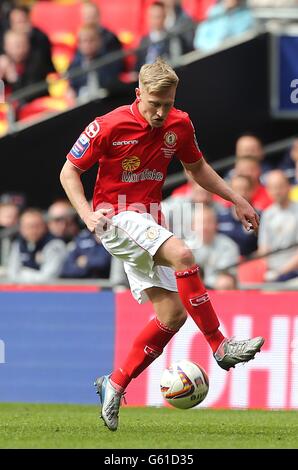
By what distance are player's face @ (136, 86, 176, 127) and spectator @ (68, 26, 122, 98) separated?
7416mm

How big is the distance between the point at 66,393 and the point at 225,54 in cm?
537

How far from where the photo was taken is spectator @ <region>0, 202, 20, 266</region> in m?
14.7

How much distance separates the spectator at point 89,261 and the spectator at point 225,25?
3480 millimetres

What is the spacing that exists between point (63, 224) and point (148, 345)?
19.1 feet

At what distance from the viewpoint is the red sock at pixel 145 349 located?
838 centimetres

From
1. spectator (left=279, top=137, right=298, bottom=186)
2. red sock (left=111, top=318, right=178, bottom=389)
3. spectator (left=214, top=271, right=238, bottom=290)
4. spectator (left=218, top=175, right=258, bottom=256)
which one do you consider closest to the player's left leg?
red sock (left=111, top=318, right=178, bottom=389)

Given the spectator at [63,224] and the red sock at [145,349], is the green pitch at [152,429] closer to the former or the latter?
the red sock at [145,349]

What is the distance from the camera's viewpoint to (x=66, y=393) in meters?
11.9

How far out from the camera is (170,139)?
820 cm

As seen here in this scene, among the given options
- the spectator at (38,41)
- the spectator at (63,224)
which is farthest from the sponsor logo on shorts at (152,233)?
the spectator at (38,41)

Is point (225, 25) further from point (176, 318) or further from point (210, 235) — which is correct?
point (176, 318)

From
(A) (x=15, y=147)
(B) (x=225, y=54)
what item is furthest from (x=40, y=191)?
(B) (x=225, y=54)

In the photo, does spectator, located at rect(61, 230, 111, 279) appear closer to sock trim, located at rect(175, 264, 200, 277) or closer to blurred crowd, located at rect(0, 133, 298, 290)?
blurred crowd, located at rect(0, 133, 298, 290)
